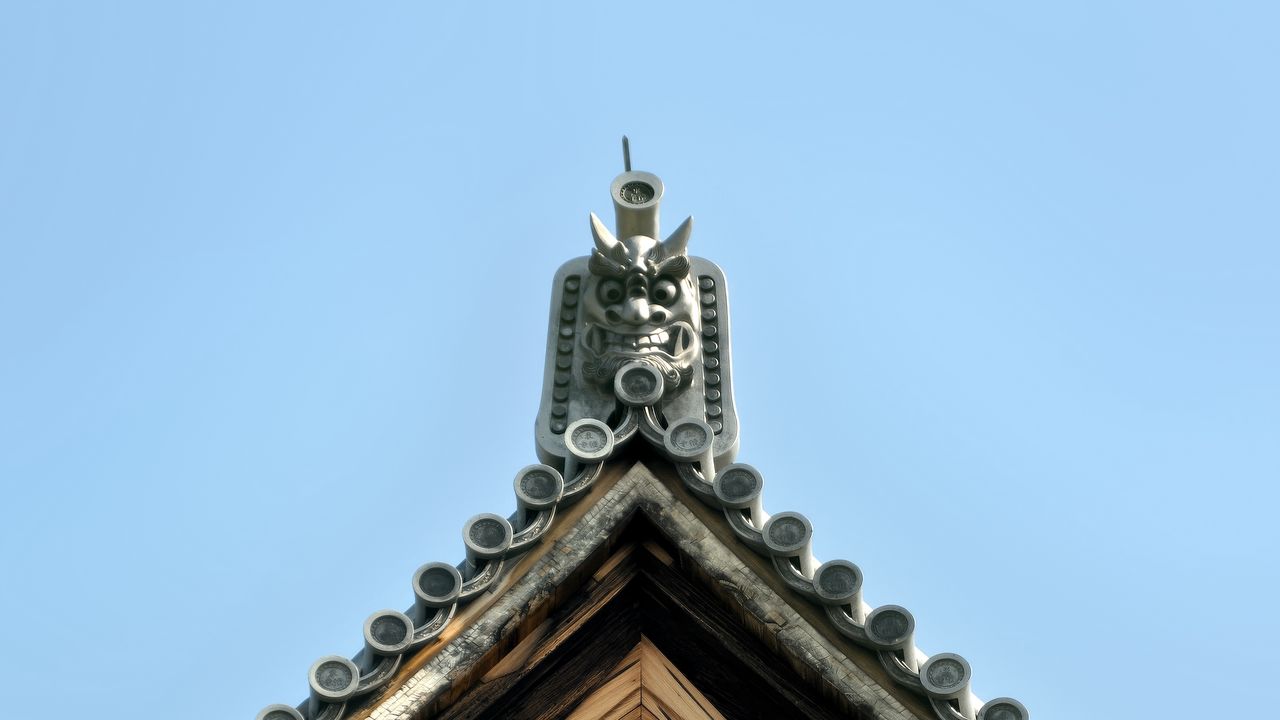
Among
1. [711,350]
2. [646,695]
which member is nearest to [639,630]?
[646,695]

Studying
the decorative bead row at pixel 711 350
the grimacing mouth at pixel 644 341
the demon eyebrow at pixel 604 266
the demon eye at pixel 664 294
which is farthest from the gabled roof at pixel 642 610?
the demon eyebrow at pixel 604 266

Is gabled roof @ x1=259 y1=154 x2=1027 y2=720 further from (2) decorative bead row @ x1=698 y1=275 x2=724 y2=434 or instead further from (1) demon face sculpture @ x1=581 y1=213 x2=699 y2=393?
(2) decorative bead row @ x1=698 y1=275 x2=724 y2=434

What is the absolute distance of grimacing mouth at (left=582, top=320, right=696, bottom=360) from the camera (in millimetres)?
15086

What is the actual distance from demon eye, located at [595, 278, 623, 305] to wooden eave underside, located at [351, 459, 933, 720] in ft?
4.81

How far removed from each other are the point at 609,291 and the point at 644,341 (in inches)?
17.4

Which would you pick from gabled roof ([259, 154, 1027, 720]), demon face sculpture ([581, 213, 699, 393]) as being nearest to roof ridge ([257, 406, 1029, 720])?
gabled roof ([259, 154, 1027, 720])

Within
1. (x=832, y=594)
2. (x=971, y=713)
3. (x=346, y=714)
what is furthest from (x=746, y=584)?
(x=346, y=714)

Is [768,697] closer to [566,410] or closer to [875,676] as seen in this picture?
[875,676]

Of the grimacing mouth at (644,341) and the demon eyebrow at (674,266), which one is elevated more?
the demon eyebrow at (674,266)

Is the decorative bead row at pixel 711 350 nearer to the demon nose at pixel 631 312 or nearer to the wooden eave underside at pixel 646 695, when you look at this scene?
the demon nose at pixel 631 312

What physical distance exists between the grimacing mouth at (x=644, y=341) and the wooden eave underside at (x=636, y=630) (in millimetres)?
1099

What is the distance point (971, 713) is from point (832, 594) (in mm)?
1032

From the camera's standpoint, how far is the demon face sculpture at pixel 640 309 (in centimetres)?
1507

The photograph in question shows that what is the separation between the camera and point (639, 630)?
14062 mm
